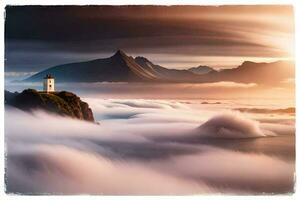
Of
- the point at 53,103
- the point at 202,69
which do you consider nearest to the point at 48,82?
the point at 53,103

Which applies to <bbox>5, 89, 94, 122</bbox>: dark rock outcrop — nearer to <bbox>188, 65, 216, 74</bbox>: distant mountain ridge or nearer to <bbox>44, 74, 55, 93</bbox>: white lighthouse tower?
<bbox>44, 74, 55, 93</bbox>: white lighthouse tower

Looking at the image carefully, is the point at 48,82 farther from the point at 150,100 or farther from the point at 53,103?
the point at 150,100

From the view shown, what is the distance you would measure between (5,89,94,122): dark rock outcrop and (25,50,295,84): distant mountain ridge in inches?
2.7

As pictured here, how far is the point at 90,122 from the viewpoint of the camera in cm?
223

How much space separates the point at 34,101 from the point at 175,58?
626 mm

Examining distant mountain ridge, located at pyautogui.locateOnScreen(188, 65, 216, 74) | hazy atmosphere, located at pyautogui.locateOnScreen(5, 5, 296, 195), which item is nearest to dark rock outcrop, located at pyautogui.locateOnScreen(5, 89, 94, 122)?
hazy atmosphere, located at pyautogui.locateOnScreen(5, 5, 296, 195)

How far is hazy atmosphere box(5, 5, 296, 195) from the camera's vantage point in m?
2.18

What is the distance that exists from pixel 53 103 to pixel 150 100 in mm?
413

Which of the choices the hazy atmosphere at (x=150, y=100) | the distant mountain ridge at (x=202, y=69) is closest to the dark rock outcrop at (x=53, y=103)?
the hazy atmosphere at (x=150, y=100)

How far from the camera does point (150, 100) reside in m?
2.26

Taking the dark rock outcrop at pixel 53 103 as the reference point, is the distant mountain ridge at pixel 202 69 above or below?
above

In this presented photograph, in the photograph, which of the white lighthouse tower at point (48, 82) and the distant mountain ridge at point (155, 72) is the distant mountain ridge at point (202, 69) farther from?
the white lighthouse tower at point (48, 82)

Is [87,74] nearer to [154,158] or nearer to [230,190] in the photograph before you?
[154,158]

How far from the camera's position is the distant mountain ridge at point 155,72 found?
223 cm
